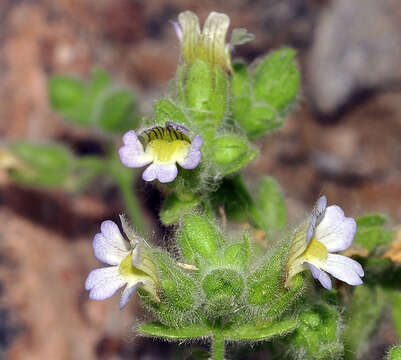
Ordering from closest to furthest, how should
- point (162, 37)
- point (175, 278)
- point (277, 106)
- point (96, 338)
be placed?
point (175, 278), point (277, 106), point (96, 338), point (162, 37)

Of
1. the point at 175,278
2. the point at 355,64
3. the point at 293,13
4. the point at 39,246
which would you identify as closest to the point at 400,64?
the point at 355,64

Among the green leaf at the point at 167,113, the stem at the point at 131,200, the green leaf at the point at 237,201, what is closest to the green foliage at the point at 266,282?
the green leaf at the point at 167,113

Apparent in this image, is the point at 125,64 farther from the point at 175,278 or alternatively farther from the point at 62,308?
the point at 175,278

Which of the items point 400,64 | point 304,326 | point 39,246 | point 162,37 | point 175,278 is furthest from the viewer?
point 162,37

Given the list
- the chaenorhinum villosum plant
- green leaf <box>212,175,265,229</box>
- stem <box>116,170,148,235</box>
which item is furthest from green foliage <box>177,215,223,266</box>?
stem <box>116,170,148,235</box>

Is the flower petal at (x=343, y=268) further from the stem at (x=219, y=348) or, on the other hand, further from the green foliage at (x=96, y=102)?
the green foliage at (x=96, y=102)

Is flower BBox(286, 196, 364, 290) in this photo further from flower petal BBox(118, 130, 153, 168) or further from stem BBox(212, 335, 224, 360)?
flower petal BBox(118, 130, 153, 168)

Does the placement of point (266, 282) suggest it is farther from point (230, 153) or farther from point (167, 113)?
point (167, 113)
